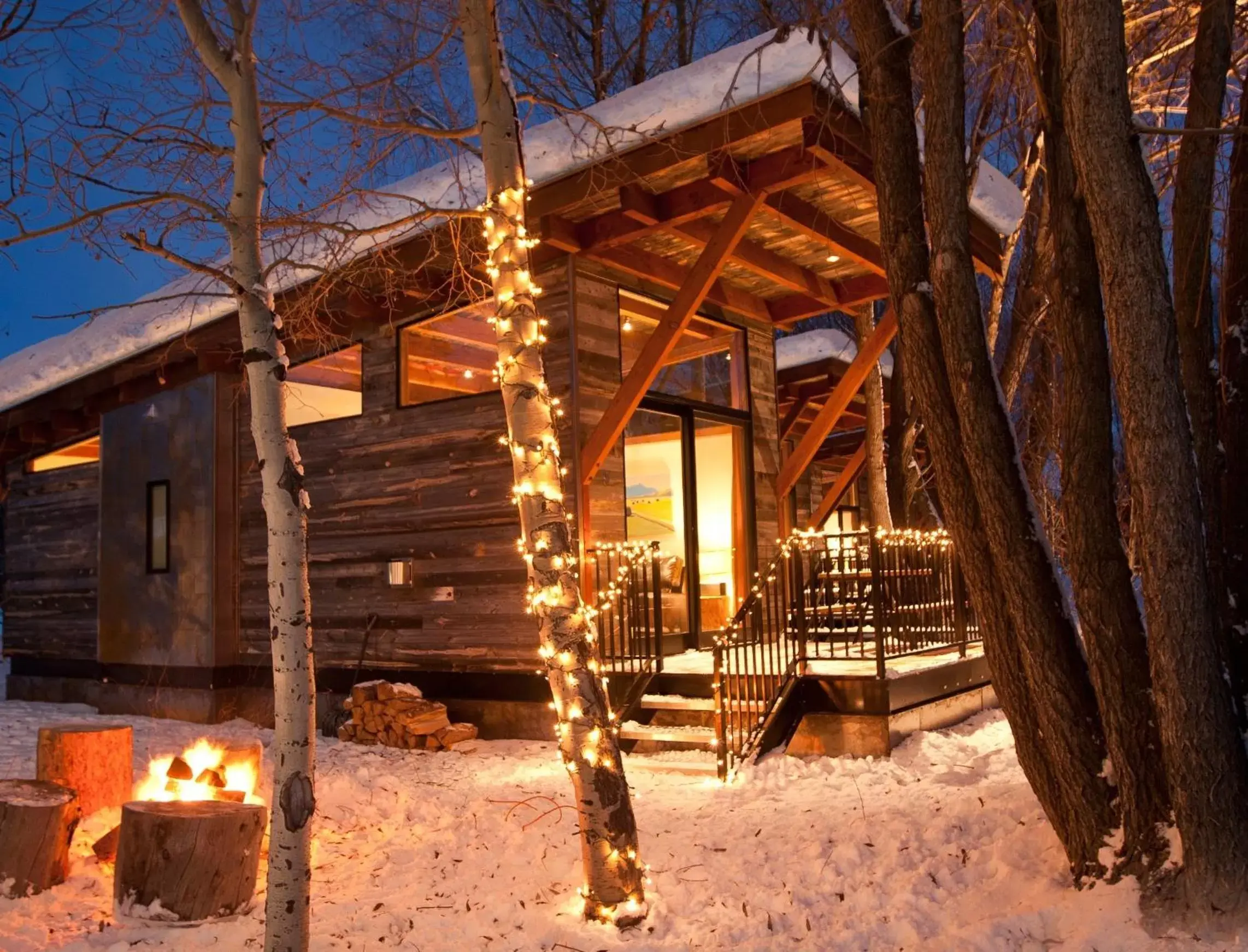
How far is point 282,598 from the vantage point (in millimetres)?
4320

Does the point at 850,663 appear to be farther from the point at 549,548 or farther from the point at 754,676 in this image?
the point at 549,548

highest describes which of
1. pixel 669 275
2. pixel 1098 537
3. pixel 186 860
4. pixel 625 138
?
pixel 625 138

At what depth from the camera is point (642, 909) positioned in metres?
4.72

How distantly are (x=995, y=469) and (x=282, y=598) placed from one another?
2981 mm

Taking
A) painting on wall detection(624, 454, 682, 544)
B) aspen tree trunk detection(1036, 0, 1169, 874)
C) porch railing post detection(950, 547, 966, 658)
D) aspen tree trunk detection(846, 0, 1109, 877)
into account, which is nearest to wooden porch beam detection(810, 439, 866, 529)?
painting on wall detection(624, 454, 682, 544)

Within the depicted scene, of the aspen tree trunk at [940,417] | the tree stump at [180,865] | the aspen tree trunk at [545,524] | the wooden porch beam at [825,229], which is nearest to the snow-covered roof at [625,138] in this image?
the aspen tree trunk at [940,417]

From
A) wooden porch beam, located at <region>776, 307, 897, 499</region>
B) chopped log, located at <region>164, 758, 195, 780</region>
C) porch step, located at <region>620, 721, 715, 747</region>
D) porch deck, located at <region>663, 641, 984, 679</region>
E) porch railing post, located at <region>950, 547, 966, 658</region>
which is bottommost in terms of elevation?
porch step, located at <region>620, 721, 715, 747</region>

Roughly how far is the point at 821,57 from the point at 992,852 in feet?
Result: 13.6

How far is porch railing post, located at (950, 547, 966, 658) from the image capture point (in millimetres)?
A: 9164

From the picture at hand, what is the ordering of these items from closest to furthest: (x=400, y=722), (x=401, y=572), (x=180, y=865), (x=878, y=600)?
(x=180, y=865), (x=878, y=600), (x=400, y=722), (x=401, y=572)

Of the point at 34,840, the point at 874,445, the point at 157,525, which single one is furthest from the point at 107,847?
the point at 874,445

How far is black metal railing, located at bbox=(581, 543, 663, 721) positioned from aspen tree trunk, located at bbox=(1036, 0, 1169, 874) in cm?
476

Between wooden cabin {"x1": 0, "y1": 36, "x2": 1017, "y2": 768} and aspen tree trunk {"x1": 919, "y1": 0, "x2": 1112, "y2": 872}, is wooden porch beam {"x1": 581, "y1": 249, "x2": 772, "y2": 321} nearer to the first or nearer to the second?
wooden cabin {"x1": 0, "y1": 36, "x2": 1017, "y2": 768}

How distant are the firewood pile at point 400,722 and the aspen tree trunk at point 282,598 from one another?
4.75 m
